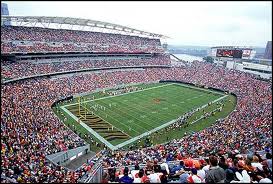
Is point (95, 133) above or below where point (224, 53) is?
below

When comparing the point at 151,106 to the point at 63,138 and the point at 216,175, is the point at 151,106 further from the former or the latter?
the point at 216,175

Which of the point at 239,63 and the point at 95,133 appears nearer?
the point at 95,133

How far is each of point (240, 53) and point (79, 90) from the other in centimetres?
3416

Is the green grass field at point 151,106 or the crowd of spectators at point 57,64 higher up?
the crowd of spectators at point 57,64

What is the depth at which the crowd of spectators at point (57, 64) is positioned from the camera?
33812 millimetres

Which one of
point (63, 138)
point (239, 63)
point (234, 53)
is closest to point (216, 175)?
point (63, 138)

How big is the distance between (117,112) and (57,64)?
17.7 metres

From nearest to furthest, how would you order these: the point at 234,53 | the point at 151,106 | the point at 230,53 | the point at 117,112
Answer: the point at 117,112 → the point at 151,106 → the point at 234,53 → the point at 230,53

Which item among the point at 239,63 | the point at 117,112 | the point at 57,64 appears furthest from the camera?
the point at 239,63

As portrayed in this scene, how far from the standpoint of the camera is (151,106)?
32.7m

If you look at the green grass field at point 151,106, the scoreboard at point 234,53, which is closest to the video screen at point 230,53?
the scoreboard at point 234,53

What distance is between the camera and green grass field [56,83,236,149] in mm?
25656

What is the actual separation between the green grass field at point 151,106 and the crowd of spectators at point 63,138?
327 cm

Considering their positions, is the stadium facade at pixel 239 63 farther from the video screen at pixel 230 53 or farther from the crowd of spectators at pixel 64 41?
the crowd of spectators at pixel 64 41
